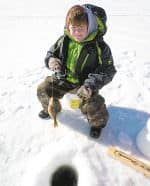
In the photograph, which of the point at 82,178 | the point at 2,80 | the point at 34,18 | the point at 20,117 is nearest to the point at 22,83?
the point at 2,80

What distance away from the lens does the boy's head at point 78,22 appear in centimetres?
268

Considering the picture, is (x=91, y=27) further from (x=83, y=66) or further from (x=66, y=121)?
(x=66, y=121)

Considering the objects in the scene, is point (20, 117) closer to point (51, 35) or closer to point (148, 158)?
point (148, 158)

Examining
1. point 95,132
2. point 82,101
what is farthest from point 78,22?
point 95,132

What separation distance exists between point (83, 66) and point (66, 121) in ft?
2.01

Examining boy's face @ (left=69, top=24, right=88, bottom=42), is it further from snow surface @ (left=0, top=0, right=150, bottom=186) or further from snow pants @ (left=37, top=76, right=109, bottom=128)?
snow surface @ (left=0, top=0, right=150, bottom=186)

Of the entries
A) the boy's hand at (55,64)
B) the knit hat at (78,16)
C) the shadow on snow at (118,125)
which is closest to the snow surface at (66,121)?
the shadow on snow at (118,125)

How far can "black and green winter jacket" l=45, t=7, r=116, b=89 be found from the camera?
112 inches

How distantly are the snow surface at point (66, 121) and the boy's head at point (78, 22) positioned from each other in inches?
36.4

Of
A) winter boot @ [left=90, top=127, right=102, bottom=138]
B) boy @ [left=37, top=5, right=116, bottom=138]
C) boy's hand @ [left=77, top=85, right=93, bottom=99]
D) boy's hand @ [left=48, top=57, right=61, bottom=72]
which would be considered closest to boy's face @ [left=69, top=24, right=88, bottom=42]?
boy @ [left=37, top=5, right=116, bottom=138]

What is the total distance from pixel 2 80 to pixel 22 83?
0.97ft

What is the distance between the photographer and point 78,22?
2.69 meters

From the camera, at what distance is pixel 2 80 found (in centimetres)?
405

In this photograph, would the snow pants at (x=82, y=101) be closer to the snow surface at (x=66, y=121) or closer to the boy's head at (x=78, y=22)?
the snow surface at (x=66, y=121)
